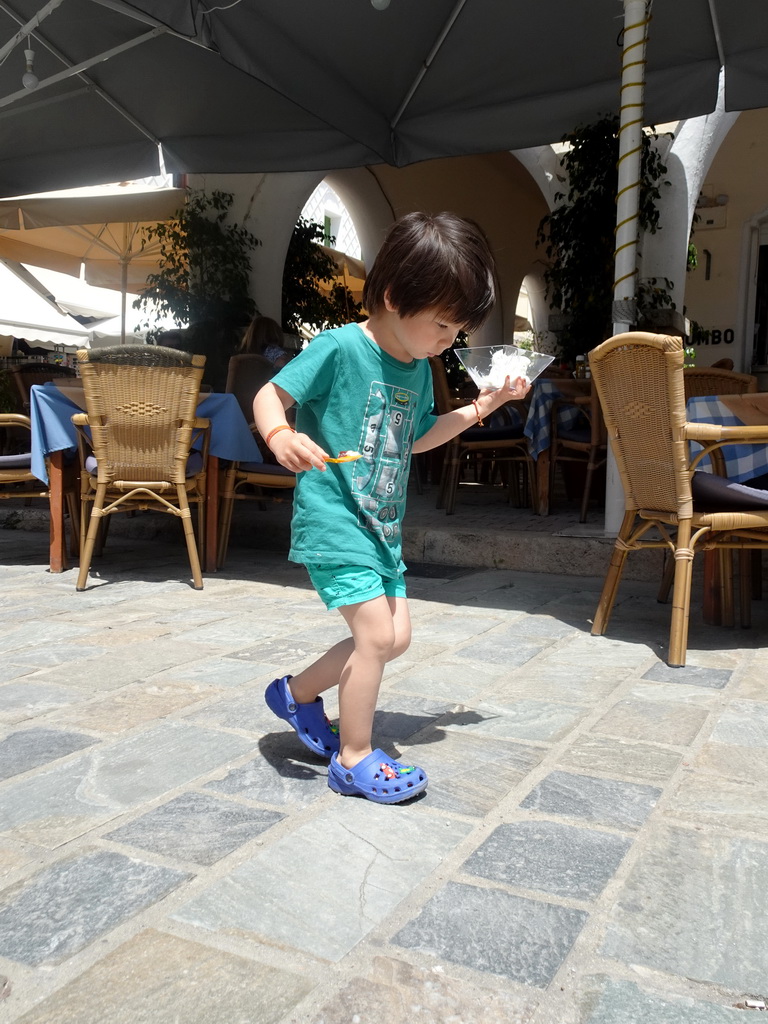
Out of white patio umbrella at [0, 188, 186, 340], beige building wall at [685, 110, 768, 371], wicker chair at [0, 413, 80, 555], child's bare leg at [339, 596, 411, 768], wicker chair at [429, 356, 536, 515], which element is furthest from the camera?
beige building wall at [685, 110, 768, 371]

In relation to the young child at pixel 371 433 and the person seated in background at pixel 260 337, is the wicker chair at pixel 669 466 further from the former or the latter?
the person seated in background at pixel 260 337

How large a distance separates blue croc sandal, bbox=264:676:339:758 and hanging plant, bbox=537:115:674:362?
5.13 metres

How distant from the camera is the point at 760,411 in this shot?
3369 millimetres

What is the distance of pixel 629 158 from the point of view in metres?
4.29

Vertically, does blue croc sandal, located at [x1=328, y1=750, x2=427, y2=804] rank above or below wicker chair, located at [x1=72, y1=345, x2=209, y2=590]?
below

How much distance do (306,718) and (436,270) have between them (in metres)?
1.01

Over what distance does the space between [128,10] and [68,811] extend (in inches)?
143

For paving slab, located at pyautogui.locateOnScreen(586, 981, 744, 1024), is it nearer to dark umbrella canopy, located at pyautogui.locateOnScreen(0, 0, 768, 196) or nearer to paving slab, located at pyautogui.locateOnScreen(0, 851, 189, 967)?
paving slab, located at pyautogui.locateOnScreen(0, 851, 189, 967)

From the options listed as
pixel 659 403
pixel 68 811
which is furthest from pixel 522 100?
pixel 68 811

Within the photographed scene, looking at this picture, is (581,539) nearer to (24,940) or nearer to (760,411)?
(760,411)

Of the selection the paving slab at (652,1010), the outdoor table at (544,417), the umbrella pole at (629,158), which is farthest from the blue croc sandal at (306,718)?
the outdoor table at (544,417)

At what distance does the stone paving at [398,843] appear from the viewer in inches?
48.4

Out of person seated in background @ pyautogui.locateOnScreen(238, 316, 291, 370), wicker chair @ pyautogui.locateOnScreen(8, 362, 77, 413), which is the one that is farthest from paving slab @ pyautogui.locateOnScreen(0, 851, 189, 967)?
person seated in background @ pyautogui.locateOnScreen(238, 316, 291, 370)

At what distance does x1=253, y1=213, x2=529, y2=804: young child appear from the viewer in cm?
186
